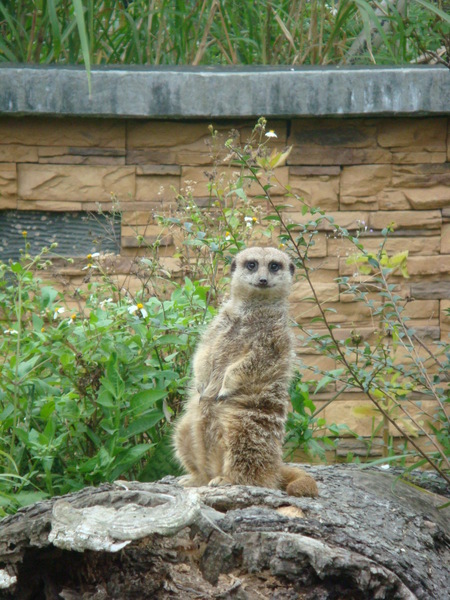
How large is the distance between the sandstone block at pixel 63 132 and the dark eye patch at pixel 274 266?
5.60 ft

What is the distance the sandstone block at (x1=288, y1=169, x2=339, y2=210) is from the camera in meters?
4.95

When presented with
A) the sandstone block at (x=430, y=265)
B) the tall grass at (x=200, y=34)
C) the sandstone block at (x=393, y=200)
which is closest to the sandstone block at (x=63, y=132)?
the tall grass at (x=200, y=34)

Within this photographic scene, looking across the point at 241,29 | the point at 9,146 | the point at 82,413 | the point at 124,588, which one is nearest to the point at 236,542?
the point at 124,588

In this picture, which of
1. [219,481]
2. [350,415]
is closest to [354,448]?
[350,415]

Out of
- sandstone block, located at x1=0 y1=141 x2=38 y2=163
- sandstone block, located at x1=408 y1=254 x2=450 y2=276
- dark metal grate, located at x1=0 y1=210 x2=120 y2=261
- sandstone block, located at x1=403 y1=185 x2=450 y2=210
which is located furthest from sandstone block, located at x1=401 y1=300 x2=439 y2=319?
sandstone block, located at x1=0 y1=141 x2=38 y2=163

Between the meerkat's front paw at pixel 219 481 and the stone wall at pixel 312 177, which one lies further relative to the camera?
the stone wall at pixel 312 177

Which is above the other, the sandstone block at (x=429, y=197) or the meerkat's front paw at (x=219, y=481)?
the sandstone block at (x=429, y=197)

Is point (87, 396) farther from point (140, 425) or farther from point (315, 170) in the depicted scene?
point (315, 170)

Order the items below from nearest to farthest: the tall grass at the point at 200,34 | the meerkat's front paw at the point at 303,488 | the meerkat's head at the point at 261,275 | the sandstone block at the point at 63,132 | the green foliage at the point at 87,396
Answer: the meerkat's front paw at the point at 303,488, the green foliage at the point at 87,396, the meerkat's head at the point at 261,275, the sandstone block at the point at 63,132, the tall grass at the point at 200,34

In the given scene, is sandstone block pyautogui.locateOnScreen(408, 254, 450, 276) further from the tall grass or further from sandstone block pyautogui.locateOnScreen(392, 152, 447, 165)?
the tall grass

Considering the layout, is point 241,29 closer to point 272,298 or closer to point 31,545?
point 272,298

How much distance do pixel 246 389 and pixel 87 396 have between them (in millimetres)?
743

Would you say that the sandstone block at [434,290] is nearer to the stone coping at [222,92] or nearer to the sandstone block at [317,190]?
the sandstone block at [317,190]

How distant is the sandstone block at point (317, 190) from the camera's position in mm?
4953
